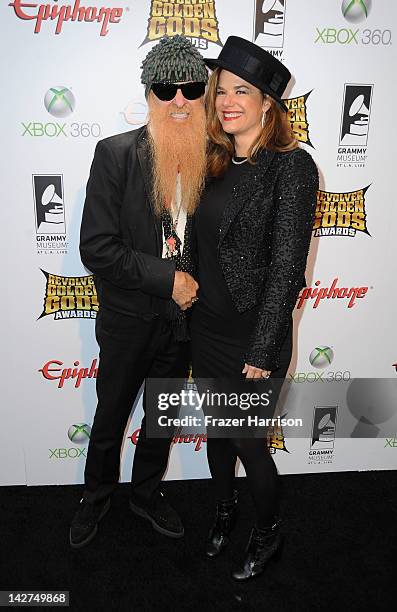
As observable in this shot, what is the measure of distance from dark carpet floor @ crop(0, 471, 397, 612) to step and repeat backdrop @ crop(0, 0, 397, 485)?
8.6 inches

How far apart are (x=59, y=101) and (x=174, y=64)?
66 cm

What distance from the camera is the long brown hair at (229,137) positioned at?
1924 millimetres

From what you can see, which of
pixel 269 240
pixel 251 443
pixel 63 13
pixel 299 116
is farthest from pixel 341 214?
pixel 63 13

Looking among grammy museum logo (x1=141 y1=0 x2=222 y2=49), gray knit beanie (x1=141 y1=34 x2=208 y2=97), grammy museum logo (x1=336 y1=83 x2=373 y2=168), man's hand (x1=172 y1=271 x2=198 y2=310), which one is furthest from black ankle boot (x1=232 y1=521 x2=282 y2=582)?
grammy museum logo (x1=141 y1=0 x2=222 y2=49)

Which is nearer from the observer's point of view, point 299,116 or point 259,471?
point 259,471

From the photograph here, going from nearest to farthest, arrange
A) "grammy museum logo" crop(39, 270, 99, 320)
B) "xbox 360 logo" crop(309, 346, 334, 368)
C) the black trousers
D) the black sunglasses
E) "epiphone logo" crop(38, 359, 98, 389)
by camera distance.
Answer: the black sunglasses → the black trousers → "grammy museum logo" crop(39, 270, 99, 320) → "epiphone logo" crop(38, 359, 98, 389) → "xbox 360 logo" crop(309, 346, 334, 368)

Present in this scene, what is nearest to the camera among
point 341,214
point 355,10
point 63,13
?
point 63,13

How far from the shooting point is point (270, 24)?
2.34 meters

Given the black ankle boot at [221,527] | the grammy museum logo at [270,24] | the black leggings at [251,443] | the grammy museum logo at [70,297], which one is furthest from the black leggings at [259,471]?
the grammy museum logo at [270,24]

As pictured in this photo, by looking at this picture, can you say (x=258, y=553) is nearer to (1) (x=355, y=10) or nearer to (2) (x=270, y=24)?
(2) (x=270, y=24)

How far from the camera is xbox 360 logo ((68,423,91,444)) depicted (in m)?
2.84

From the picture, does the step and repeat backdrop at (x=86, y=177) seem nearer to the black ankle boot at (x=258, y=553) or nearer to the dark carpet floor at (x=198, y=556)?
the dark carpet floor at (x=198, y=556)

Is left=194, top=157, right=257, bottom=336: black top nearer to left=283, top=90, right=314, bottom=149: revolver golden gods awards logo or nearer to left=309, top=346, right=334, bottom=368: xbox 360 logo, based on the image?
left=283, top=90, right=314, bottom=149: revolver golden gods awards logo

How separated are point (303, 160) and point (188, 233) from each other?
20.0 inches
